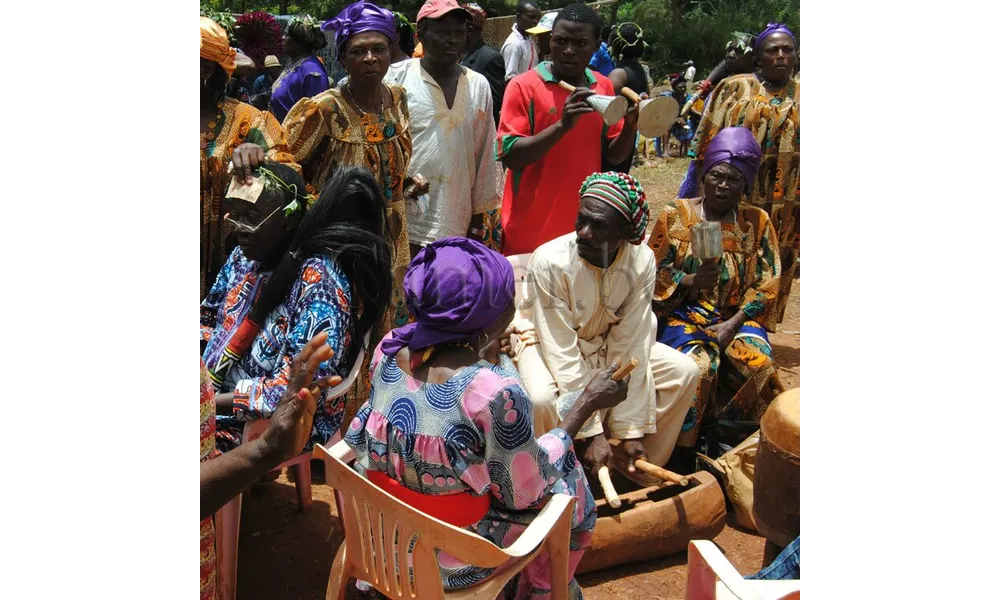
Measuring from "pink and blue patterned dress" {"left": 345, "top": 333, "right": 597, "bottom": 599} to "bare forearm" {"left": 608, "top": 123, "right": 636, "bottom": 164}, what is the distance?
2676 mm

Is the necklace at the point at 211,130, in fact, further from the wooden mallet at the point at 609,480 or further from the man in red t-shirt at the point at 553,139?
the wooden mallet at the point at 609,480

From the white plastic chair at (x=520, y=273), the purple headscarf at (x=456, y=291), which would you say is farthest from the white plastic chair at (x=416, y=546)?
the white plastic chair at (x=520, y=273)

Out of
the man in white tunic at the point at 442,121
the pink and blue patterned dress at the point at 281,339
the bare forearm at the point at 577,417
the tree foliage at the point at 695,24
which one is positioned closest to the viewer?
the bare forearm at the point at 577,417

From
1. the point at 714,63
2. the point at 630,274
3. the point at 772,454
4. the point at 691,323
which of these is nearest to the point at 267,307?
the point at 630,274

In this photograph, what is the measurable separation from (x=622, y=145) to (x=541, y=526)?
3027 mm

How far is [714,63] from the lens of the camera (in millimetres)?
22734

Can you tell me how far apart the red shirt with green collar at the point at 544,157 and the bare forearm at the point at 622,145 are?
56 mm

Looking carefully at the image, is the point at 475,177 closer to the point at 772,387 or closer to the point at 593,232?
the point at 593,232

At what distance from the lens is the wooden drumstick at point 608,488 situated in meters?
3.43

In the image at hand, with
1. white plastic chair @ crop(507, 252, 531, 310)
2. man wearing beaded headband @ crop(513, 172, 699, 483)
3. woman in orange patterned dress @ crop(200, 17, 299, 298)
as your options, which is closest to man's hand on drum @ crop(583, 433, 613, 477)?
man wearing beaded headband @ crop(513, 172, 699, 483)

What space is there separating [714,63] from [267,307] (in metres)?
21.3

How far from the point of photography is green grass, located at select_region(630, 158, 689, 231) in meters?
10.8

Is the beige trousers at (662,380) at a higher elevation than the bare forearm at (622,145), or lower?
lower

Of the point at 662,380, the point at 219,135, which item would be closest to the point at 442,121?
the point at 219,135
